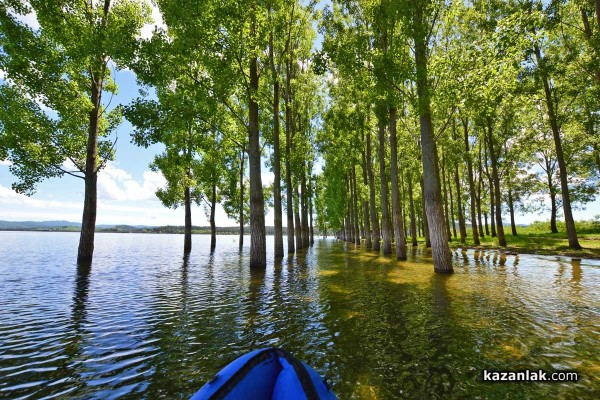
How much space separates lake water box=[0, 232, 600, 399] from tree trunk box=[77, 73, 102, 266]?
8.77m

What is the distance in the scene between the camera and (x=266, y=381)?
285 cm

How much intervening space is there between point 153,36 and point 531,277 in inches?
893

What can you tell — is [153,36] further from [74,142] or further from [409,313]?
[409,313]

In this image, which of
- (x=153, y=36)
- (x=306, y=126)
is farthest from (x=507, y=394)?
(x=306, y=126)

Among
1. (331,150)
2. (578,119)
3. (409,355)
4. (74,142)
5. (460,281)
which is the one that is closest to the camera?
(409,355)

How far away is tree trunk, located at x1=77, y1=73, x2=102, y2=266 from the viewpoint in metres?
20.7

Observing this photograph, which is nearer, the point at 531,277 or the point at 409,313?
the point at 409,313

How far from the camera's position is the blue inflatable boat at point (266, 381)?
2.52 metres

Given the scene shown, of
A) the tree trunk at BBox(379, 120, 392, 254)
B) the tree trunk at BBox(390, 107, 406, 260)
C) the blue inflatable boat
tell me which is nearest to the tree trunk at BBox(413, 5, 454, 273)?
the tree trunk at BBox(390, 107, 406, 260)

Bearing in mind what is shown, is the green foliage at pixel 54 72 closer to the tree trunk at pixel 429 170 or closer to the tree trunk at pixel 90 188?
the tree trunk at pixel 90 188

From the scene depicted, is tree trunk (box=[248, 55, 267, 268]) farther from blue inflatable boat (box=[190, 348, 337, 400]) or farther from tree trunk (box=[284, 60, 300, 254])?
blue inflatable boat (box=[190, 348, 337, 400])

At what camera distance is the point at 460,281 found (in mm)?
12750

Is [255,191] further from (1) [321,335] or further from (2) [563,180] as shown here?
(2) [563,180]

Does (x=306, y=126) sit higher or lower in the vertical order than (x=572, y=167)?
higher
